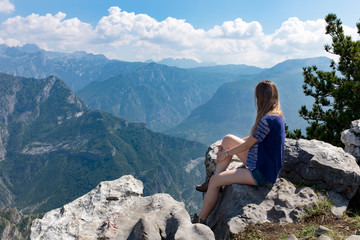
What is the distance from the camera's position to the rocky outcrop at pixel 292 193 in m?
7.12

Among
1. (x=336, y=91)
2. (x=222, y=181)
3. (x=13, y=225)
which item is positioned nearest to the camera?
(x=222, y=181)

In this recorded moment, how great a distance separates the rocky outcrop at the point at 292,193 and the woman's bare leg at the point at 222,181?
0.21 meters

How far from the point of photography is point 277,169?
754cm

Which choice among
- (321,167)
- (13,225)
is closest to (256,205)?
(321,167)

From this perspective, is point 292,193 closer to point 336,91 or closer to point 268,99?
point 268,99

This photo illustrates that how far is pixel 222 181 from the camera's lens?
25.7ft

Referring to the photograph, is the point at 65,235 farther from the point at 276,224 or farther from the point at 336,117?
the point at 336,117

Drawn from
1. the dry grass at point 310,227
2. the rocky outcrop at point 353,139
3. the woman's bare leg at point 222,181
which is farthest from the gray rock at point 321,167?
the woman's bare leg at point 222,181

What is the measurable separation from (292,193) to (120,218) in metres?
4.74

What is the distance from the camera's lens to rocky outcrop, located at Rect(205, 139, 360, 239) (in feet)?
23.4

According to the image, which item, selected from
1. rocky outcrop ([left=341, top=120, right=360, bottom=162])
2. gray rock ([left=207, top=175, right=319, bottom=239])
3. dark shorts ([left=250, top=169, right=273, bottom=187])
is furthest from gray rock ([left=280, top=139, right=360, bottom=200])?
rocky outcrop ([left=341, top=120, right=360, bottom=162])

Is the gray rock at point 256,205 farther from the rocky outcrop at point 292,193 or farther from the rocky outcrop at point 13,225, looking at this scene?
the rocky outcrop at point 13,225

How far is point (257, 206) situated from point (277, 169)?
112 cm

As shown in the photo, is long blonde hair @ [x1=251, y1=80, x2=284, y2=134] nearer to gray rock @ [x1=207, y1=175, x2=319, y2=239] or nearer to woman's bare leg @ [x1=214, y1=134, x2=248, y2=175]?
woman's bare leg @ [x1=214, y1=134, x2=248, y2=175]
